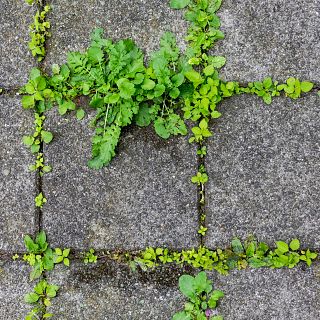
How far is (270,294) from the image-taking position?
2.72 m

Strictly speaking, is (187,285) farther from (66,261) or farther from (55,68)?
(55,68)

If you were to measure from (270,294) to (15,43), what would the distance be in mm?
1960

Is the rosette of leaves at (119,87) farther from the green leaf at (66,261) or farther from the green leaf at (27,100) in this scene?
the green leaf at (66,261)

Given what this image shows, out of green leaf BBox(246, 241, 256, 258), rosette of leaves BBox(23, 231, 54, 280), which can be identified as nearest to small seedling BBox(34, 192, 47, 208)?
rosette of leaves BBox(23, 231, 54, 280)

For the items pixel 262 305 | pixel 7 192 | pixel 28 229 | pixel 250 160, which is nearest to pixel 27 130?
pixel 7 192

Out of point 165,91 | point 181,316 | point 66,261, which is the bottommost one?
point 181,316

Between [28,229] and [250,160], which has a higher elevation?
[250,160]

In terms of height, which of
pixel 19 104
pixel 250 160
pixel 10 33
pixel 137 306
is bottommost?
pixel 137 306

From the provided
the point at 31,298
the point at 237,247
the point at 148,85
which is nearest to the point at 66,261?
the point at 31,298

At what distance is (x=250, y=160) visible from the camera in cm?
275

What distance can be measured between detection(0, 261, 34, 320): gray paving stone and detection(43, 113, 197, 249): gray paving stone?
9.9 inches

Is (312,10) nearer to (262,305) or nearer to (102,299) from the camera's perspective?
(262,305)

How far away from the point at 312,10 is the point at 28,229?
1.95 meters

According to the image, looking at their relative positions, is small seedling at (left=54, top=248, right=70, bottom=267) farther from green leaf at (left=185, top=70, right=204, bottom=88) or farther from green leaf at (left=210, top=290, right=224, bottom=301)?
green leaf at (left=185, top=70, right=204, bottom=88)
